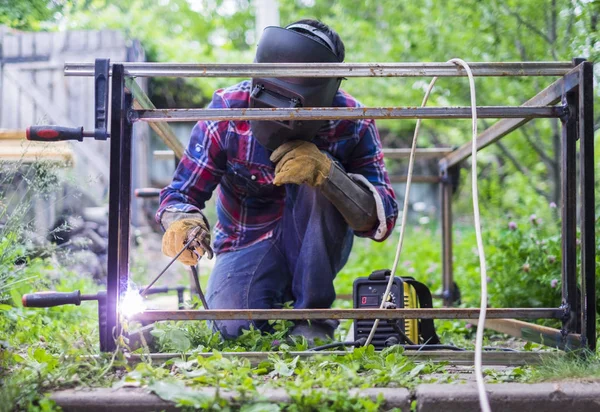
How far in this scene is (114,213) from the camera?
1.90 metres

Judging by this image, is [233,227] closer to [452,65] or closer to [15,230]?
[15,230]

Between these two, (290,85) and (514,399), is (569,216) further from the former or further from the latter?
(290,85)

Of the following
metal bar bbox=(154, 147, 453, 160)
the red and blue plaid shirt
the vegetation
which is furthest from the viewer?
metal bar bbox=(154, 147, 453, 160)

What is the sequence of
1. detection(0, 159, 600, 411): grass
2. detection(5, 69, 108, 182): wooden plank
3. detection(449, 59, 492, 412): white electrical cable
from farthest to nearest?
detection(5, 69, 108, 182): wooden plank
detection(0, 159, 600, 411): grass
detection(449, 59, 492, 412): white electrical cable

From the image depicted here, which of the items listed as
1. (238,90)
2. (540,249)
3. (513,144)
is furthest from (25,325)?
(513,144)

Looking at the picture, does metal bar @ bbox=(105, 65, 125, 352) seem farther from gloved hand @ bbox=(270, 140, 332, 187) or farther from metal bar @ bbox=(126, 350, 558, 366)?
gloved hand @ bbox=(270, 140, 332, 187)

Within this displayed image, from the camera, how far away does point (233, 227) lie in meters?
3.09

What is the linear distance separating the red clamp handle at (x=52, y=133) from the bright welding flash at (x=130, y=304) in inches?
18.9

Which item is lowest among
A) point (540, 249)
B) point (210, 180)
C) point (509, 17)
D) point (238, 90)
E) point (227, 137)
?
point (540, 249)

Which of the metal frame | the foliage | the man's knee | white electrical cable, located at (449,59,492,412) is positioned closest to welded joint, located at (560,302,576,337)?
the metal frame

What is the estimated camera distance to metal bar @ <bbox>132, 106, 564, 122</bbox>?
1.92 metres

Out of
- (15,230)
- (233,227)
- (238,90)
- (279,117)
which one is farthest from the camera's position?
(233,227)

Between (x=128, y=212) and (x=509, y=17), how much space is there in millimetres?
3462

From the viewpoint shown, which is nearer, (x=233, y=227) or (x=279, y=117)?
(x=279, y=117)
